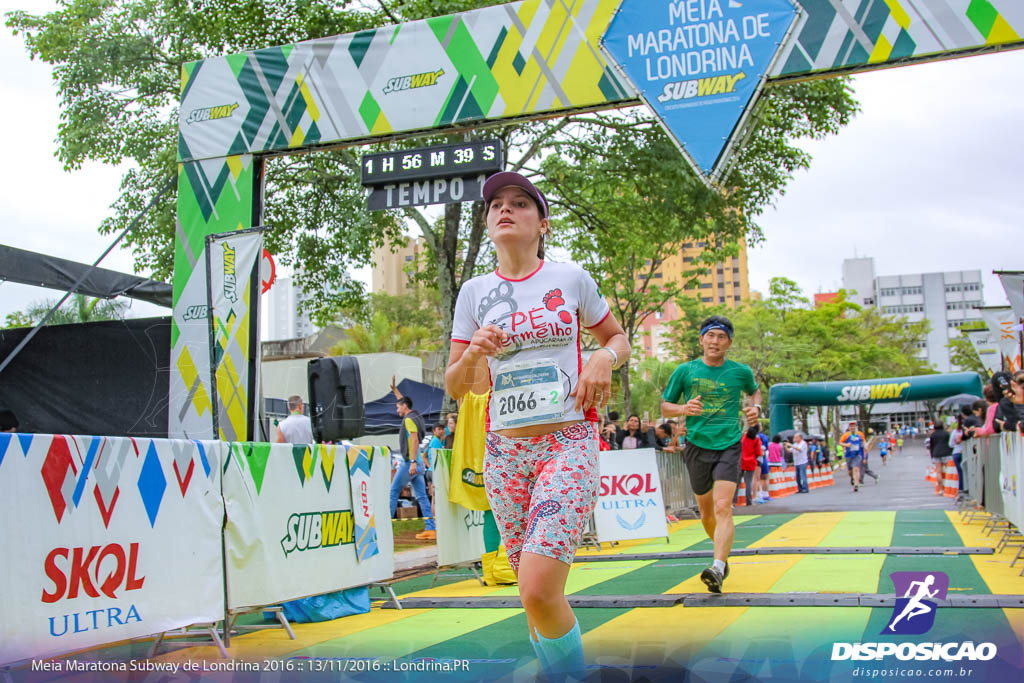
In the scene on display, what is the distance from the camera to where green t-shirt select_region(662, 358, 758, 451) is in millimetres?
6793

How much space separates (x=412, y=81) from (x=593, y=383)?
7.69 meters

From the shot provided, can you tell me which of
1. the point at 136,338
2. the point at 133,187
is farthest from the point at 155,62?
the point at 136,338

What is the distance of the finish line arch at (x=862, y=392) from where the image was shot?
40.8 m

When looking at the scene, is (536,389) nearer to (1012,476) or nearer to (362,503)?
(362,503)

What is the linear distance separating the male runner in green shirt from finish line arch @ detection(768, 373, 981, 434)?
3486 cm

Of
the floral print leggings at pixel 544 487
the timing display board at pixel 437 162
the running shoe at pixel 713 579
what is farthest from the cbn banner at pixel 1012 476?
the floral print leggings at pixel 544 487

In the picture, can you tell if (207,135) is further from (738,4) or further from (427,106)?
(738,4)

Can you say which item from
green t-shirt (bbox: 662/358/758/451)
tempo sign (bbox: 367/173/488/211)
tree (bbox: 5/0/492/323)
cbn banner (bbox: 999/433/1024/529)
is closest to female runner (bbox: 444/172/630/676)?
green t-shirt (bbox: 662/358/758/451)

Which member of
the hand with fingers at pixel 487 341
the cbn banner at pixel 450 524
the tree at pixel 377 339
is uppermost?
the tree at pixel 377 339

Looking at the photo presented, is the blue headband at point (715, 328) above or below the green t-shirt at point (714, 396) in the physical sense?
above

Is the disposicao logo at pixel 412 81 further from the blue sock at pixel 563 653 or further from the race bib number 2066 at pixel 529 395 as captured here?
the blue sock at pixel 563 653

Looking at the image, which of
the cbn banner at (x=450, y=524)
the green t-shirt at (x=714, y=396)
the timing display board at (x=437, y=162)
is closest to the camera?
the green t-shirt at (x=714, y=396)

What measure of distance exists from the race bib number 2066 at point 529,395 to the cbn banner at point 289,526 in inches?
117

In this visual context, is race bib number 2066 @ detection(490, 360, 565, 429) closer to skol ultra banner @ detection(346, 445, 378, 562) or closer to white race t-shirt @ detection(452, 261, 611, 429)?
white race t-shirt @ detection(452, 261, 611, 429)
